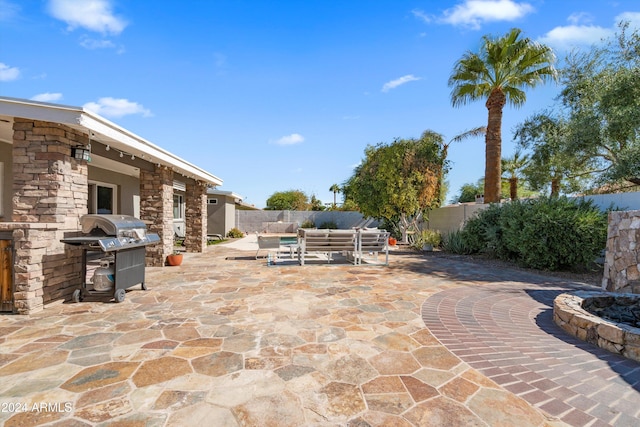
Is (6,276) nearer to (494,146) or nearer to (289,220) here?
(494,146)

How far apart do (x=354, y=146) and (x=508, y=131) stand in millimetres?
7475

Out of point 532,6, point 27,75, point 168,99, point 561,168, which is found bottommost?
point 561,168

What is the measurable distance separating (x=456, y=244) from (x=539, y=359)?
337 inches

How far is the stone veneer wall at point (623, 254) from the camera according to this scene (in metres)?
5.13

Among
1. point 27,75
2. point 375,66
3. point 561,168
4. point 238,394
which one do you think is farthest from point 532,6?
point 27,75

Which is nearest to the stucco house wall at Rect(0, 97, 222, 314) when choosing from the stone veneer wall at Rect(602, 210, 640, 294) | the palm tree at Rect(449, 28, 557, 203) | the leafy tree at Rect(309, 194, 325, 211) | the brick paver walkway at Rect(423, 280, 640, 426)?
the brick paver walkway at Rect(423, 280, 640, 426)

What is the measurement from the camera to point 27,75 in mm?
6418

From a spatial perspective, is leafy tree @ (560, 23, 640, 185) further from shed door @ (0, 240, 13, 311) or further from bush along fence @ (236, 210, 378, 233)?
bush along fence @ (236, 210, 378, 233)

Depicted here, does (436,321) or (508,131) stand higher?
(508,131)

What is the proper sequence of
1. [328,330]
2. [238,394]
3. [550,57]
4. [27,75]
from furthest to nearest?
1. [550,57]
2. [27,75]
3. [328,330]
4. [238,394]

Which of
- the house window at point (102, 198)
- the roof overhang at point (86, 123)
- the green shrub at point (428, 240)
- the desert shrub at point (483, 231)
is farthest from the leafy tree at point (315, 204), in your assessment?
the roof overhang at point (86, 123)

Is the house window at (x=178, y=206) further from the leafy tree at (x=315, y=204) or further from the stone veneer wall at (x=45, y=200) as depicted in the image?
the leafy tree at (x=315, y=204)

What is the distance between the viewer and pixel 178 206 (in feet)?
47.1

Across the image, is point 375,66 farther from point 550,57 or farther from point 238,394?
point 238,394
